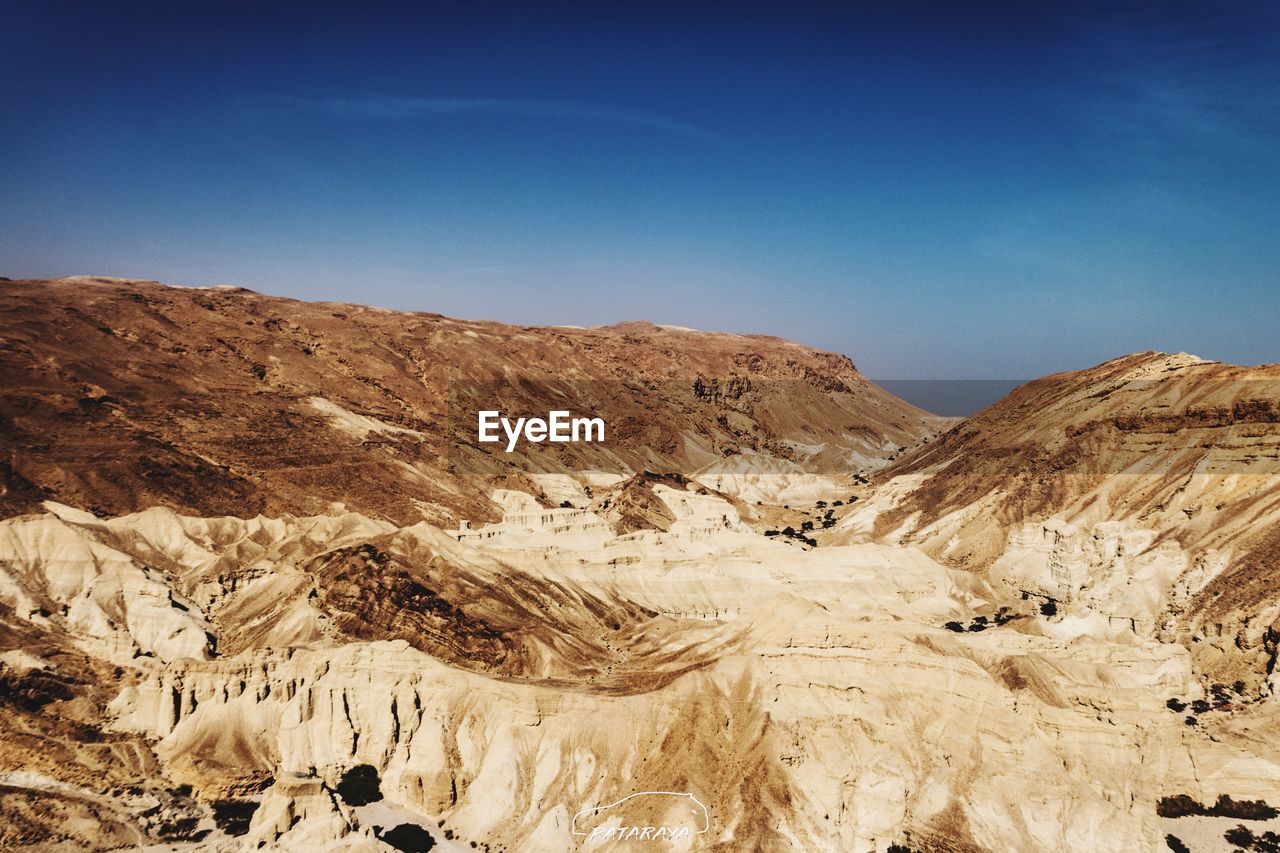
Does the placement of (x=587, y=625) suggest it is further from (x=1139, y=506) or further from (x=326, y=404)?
(x=326, y=404)

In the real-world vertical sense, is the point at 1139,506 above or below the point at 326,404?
below

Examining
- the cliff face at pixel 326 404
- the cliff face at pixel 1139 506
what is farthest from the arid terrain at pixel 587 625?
the cliff face at pixel 326 404

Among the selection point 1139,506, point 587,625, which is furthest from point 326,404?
point 1139,506

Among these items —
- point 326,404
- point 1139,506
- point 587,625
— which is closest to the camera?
point 587,625

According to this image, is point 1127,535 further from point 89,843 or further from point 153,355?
point 153,355

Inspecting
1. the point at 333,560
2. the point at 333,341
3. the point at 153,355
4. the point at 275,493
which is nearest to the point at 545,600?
the point at 333,560

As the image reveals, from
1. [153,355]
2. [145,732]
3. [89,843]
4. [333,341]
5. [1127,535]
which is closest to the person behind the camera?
[89,843]
